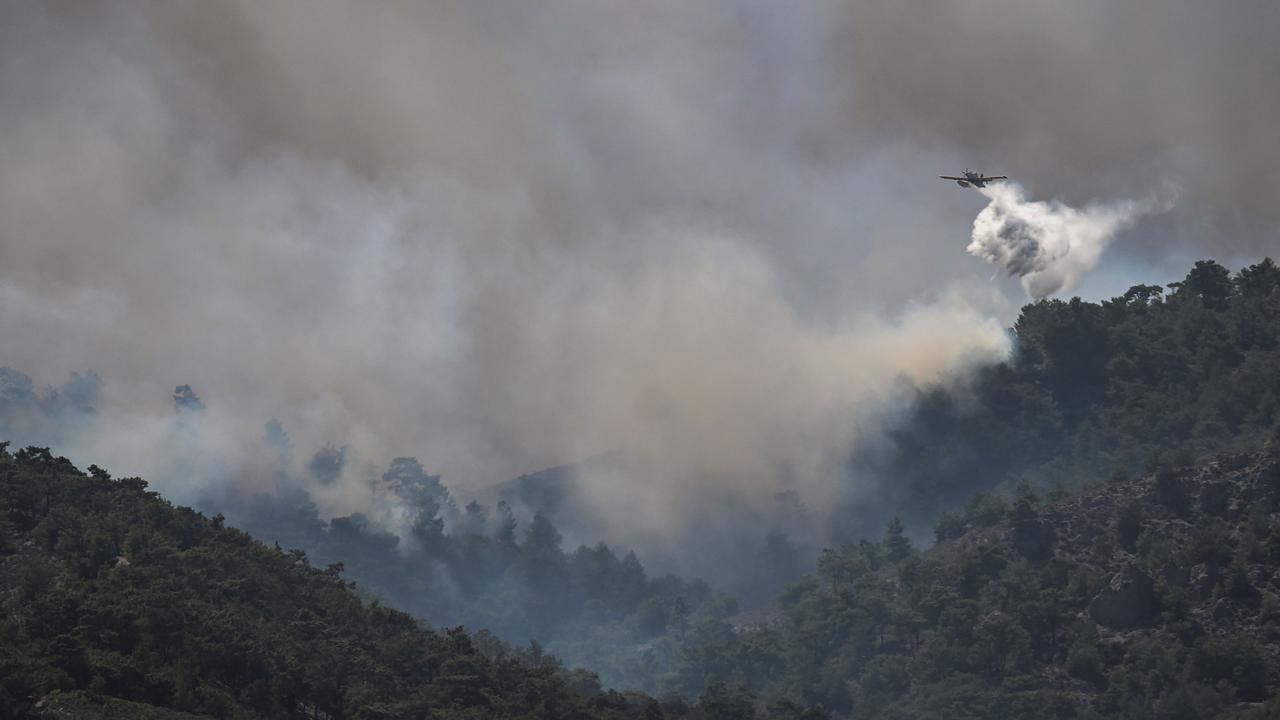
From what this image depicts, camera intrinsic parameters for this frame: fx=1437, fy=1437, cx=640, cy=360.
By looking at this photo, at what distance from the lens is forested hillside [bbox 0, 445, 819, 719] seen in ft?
433

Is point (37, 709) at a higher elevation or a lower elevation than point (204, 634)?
lower

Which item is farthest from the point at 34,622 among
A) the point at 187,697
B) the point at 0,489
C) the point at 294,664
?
the point at 0,489

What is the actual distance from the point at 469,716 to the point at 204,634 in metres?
30.1

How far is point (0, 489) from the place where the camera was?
601 ft

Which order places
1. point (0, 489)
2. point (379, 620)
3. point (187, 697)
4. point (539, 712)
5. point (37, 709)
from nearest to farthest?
point (37, 709) → point (187, 697) → point (539, 712) → point (0, 489) → point (379, 620)

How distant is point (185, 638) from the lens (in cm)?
14812

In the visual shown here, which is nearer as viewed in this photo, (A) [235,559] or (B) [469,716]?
(B) [469,716]

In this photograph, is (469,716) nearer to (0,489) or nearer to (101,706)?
(101,706)

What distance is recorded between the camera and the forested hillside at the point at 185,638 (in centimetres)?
13212

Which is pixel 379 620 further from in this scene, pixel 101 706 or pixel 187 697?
pixel 101 706

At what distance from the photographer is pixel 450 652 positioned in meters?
184

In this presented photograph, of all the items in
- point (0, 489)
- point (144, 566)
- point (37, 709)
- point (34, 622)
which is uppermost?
point (0, 489)

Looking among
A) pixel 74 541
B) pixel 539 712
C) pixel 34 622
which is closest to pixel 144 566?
pixel 74 541

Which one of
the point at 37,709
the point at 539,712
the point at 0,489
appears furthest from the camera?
the point at 0,489
